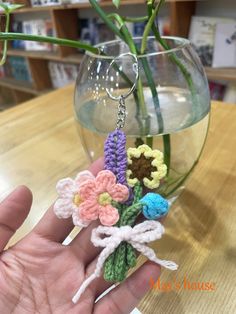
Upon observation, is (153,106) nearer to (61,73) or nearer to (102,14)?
(102,14)

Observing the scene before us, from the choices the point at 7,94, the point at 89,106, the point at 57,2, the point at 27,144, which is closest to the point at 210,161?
the point at 89,106

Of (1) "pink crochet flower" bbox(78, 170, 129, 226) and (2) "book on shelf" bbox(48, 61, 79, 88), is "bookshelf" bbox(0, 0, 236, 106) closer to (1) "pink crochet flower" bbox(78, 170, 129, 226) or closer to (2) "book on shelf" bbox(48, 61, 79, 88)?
(2) "book on shelf" bbox(48, 61, 79, 88)

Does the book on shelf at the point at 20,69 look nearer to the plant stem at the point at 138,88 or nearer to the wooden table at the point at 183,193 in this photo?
the wooden table at the point at 183,193

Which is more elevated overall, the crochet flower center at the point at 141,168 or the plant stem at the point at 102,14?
the plant stem at the point at 102,14

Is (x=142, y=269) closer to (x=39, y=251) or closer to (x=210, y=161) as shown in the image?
(x=39, y=251)

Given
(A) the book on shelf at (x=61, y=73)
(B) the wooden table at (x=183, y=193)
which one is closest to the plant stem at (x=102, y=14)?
(B) the wooden table at (x=183, y=193)

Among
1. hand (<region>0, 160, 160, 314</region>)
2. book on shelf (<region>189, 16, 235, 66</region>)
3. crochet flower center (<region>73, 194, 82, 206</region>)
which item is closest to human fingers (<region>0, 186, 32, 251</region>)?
hand (<region>0, 160, 160, 314</region>)
